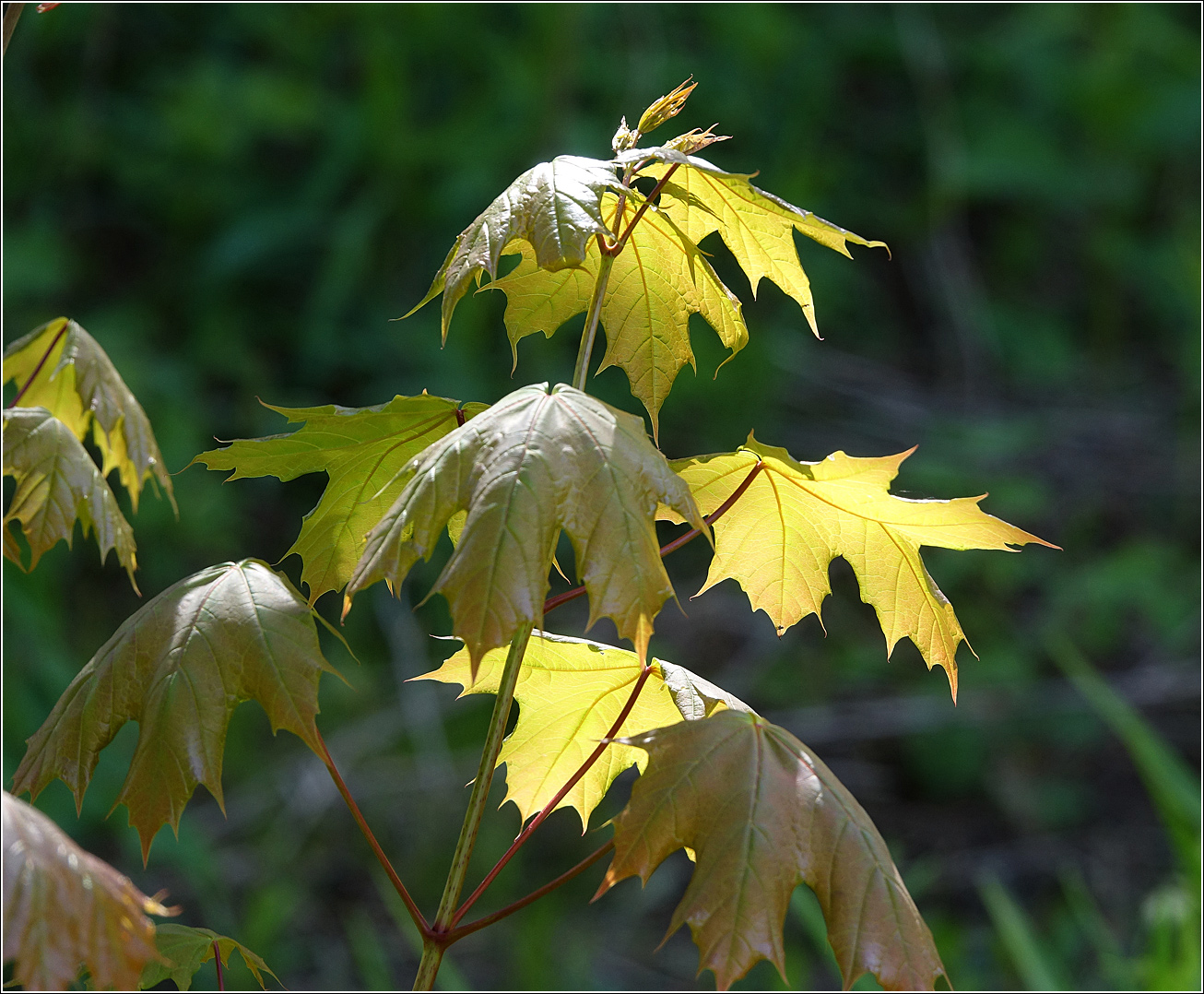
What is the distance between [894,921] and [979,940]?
5.92 ft

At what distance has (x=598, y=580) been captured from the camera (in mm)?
436

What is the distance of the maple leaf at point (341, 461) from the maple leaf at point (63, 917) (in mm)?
196

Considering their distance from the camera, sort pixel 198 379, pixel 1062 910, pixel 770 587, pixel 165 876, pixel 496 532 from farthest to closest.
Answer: pixel 198 379 → pixel 1062 910 → pixel 165 876 → pixel 770 587 → pixel 496 532

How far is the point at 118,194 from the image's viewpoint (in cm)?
251

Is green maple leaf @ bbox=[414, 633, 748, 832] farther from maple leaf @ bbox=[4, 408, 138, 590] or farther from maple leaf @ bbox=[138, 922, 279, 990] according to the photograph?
maple leaf @ bbox=[4, 408, 138, 590]

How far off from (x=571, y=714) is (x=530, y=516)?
0.22m

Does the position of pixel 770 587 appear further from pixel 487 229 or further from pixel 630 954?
pixel 630 954

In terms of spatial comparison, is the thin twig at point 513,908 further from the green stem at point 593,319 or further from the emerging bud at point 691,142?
the emerging bud at point 691,142

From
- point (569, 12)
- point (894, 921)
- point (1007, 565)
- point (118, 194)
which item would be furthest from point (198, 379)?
point (894, 921)

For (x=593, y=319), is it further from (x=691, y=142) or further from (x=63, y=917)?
(x=63, y=917)

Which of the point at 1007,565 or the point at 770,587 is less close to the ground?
the point at 770,587

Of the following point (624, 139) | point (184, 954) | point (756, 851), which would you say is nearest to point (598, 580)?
point (756, 851)

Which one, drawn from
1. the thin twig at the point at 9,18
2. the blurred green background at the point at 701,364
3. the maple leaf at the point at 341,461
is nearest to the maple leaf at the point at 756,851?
the maple leaf at the point at 341,461

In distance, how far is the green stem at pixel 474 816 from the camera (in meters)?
0.50
